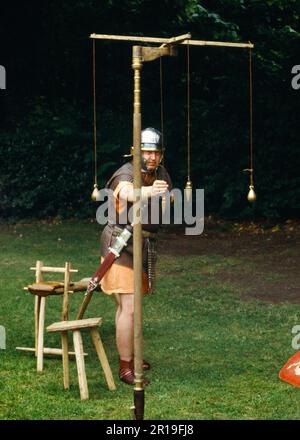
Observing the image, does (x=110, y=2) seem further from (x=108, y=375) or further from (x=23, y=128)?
(x=108, y=375)

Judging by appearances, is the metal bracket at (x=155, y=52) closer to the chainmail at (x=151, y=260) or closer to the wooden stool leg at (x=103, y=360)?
the chainmail at (x=151, y=260)

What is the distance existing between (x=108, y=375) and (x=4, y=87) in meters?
12.8

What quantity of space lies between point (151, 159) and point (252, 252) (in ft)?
Result: 24.7

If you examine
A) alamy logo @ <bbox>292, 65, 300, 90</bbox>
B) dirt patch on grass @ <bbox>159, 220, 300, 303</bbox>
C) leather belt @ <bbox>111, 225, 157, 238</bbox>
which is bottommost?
dirt patch on grass @ <bbox>159, 220, 300, 303</bbox>

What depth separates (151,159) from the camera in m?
8.25

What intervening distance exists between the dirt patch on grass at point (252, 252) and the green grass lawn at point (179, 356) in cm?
30

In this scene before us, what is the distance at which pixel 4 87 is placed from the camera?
19.9 metres

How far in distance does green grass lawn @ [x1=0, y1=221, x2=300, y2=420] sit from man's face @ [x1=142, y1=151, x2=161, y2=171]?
5.60 ft

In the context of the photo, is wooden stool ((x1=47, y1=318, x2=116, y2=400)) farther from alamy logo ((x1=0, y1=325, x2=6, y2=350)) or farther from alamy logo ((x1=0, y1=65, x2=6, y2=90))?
alamy logo ((x1=0, y1=65, x2=6, y2=90))

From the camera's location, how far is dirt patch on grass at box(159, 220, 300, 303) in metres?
12.7

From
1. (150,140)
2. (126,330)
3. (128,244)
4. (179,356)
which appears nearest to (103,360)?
(126,330)

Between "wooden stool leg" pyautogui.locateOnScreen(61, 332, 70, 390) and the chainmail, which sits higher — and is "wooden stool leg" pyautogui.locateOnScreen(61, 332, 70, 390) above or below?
below

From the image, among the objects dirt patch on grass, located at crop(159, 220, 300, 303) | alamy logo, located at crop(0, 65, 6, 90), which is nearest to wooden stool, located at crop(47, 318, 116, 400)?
dirt patch on grass, located at crop(159, 220, 300, 303)
